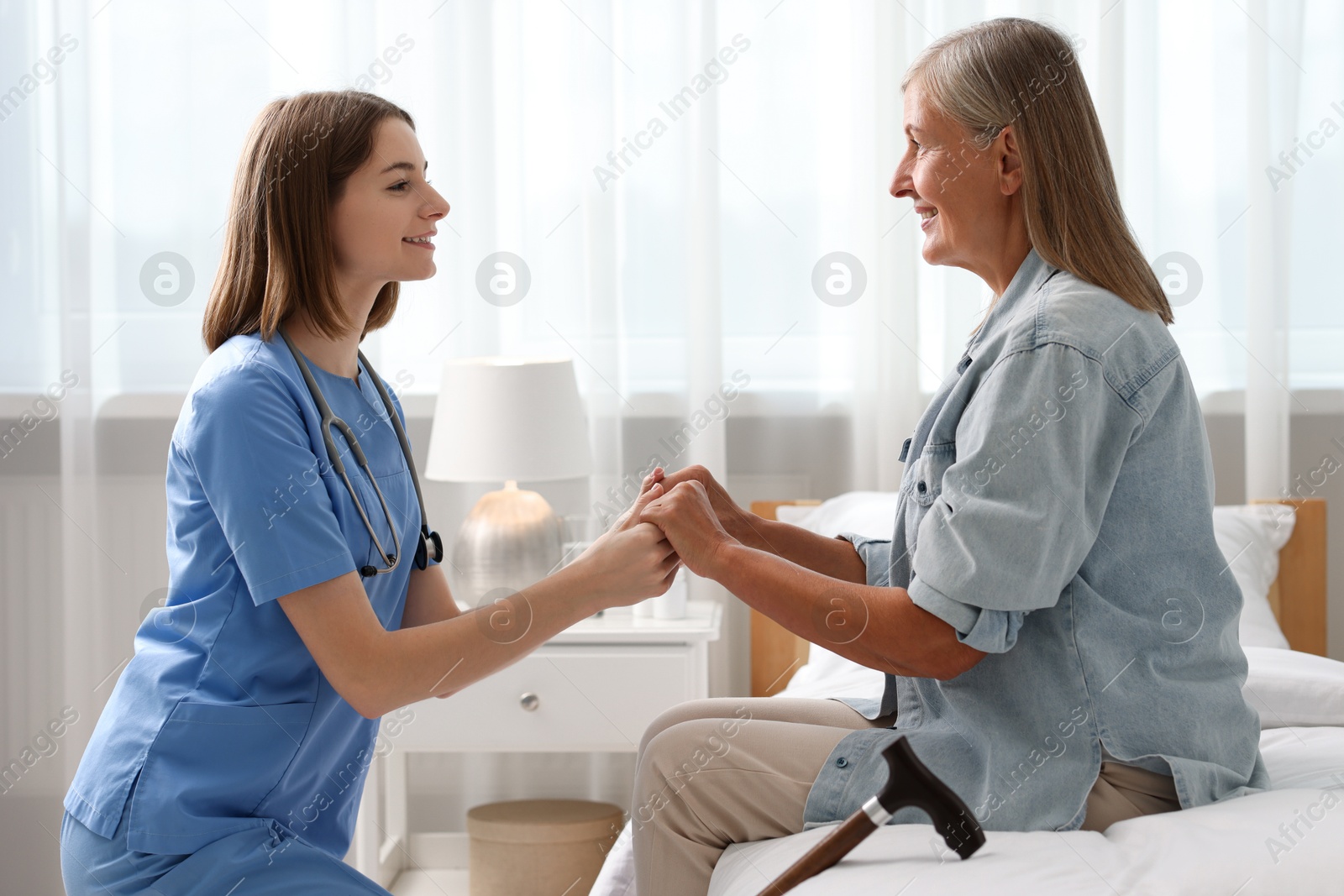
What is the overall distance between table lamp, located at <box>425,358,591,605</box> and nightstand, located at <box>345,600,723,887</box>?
0.56ft

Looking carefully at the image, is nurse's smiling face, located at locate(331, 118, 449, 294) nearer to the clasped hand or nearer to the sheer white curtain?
the clasped hand

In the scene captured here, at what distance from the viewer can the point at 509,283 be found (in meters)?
2.37

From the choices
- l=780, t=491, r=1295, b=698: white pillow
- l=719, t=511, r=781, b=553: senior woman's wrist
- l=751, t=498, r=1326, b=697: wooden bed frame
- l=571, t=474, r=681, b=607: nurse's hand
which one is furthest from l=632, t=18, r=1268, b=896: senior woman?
l=751, t=498, r=1326, b=697: wooden bed frame

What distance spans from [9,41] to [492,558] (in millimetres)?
1591

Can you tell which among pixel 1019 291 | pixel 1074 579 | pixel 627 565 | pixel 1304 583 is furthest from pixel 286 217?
pixel 1304 583

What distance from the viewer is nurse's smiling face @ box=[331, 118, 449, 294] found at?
3.94 ft

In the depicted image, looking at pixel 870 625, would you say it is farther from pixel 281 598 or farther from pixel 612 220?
pixel 612 220

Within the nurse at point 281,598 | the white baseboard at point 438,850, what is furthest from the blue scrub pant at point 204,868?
the white baseboard at point 438,850

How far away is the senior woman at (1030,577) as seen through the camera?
0.99 meters

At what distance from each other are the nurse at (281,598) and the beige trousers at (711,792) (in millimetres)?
191

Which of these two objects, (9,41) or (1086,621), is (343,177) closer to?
(1086,621)

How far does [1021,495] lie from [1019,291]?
0.87 feet

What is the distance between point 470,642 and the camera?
1.13 metres

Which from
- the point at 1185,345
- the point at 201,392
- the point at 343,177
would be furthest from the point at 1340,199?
the point at 201,392
